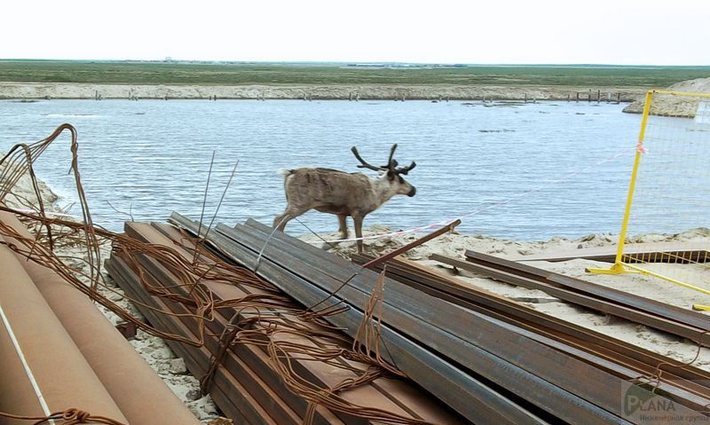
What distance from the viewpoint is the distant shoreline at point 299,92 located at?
6122 centimetres

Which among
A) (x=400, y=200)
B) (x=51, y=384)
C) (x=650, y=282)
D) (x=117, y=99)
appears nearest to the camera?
(x=51, y=384)

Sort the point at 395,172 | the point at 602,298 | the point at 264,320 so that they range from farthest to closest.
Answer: the point at 395,172 → the point at 602,298 → the point at 264,320

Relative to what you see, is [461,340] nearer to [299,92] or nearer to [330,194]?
[330,194]

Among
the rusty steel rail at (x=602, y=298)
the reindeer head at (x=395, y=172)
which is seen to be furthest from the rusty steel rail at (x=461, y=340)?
the reindeer head at (x=395, y=172)

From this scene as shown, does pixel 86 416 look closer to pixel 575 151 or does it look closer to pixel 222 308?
pixel 222 308

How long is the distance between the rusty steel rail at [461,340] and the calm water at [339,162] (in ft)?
20.6

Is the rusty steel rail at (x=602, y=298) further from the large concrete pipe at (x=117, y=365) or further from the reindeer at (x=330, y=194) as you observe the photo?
the large concrete pipe at (x=117, y=365)

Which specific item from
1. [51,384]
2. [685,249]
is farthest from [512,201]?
[51,384]

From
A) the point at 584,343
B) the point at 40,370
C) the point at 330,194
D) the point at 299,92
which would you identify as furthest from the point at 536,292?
the point at 299,92

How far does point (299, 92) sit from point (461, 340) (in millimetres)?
68560

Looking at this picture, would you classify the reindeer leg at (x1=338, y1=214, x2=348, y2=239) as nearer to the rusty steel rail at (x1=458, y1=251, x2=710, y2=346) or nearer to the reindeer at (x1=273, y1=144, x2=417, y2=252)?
the reindeer at (x1=273, y1=144, x2=417, y2=252)

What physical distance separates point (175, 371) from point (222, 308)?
70 centimetres

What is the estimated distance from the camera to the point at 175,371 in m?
5.95

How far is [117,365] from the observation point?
160 inches
